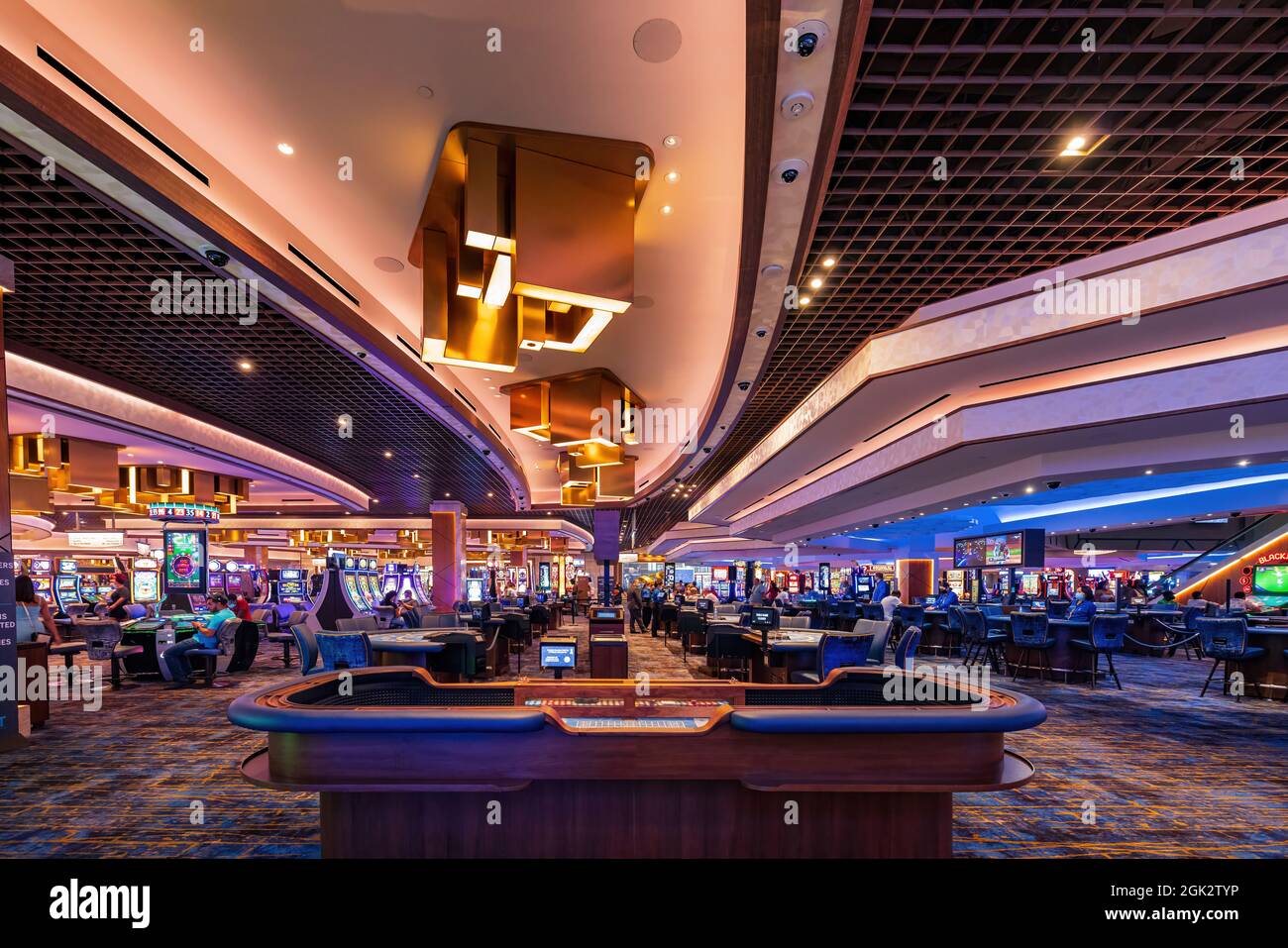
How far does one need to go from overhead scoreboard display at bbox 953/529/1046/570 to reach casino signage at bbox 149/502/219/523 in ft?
53.3

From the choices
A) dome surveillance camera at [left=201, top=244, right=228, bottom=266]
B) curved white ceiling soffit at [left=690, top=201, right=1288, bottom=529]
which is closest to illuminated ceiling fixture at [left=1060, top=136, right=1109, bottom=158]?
curved white ceiling soffit at [left=690, top=201, right=1288, bottom=529]

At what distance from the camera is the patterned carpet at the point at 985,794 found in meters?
3.40

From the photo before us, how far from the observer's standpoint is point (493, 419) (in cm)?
997

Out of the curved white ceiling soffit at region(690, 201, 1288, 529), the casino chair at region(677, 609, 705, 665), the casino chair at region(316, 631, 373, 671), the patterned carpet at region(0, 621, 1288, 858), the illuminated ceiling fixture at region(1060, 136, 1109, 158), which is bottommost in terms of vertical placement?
the casino chair at region(677, 609, 705, 665)

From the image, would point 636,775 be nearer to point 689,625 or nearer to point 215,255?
point 215,255

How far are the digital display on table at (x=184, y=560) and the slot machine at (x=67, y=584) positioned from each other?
24.2 feet

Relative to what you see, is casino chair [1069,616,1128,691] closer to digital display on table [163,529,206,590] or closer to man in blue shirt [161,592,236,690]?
man in blue shirt [161,592,236,690]

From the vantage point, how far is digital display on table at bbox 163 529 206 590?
1252cm

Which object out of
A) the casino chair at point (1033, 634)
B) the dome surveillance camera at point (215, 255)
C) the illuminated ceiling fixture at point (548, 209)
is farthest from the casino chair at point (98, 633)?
the casino chair at point (1033, 634)
